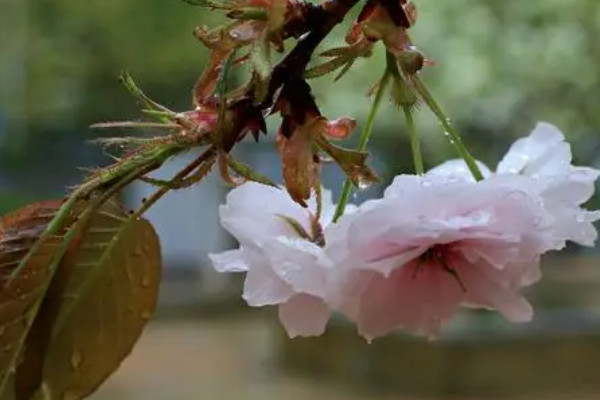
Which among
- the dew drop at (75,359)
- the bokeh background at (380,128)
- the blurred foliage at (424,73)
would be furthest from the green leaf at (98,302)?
the bokeh background at (380,128)

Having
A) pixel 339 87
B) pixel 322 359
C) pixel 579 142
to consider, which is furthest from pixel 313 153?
pixel 322 359

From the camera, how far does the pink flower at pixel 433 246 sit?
0.32m

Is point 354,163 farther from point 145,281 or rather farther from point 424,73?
point 424,73

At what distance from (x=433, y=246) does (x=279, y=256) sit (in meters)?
0.05

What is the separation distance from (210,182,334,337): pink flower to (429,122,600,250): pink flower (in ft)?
0.17

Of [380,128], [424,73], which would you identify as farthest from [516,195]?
[380,128]

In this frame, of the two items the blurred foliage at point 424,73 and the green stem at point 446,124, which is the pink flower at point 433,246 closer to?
the green stem at point 446,124

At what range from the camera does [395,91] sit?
0.35 metres

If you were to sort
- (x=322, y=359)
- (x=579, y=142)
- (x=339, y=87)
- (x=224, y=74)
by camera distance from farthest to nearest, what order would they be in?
(x=322, y=359) → (x=339, y=87) → (x=579, y=142) → (x=224, y=74)

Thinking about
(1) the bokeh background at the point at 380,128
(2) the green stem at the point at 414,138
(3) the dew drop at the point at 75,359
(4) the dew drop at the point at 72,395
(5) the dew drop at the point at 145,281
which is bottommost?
(1) the bokeh background at the point at 380,128

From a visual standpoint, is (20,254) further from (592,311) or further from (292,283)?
(592,311)

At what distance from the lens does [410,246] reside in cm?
33

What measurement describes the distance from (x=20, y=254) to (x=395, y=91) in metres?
0.13

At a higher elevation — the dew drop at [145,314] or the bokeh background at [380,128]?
the dew drop at [145,314]
